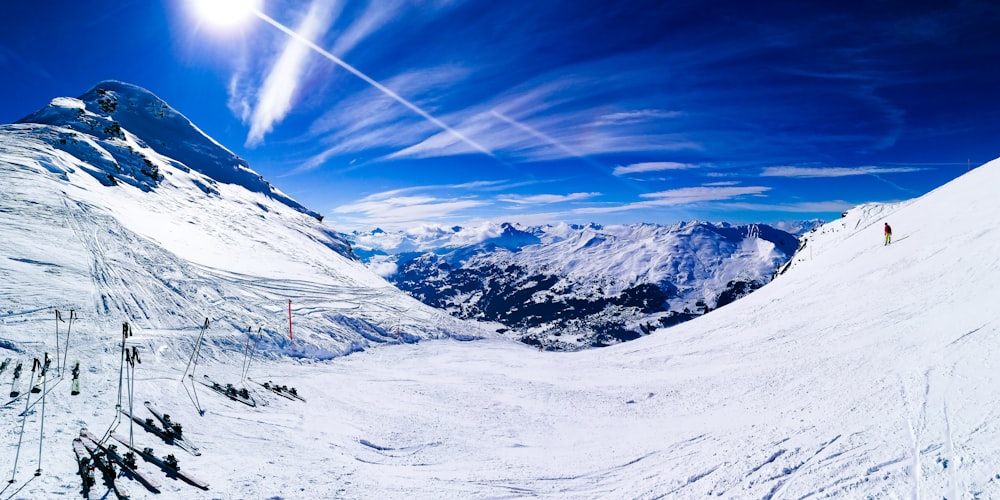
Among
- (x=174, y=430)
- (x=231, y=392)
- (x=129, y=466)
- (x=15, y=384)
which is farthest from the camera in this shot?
(x=231, y=392)

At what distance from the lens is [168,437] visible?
11234 mm

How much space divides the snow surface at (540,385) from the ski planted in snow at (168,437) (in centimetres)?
32

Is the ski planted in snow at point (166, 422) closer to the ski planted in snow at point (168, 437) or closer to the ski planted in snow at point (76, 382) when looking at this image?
the ski planted in snow at point (168, 437)

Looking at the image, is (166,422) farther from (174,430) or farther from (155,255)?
(155,255)

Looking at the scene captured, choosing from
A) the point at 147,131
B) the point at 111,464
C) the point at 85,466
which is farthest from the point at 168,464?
the point at 147,131

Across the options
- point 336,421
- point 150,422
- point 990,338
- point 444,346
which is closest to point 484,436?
point 336,421

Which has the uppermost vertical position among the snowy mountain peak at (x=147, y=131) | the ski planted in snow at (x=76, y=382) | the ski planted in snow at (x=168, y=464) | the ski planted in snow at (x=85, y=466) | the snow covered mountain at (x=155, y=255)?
the snowy mountain peak at (x=147, y=131)

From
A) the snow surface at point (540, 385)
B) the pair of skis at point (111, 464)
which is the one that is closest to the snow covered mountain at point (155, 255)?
the snow surface at point (540, 385)

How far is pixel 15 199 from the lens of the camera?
101ft

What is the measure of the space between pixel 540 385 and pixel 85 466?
61.8ft

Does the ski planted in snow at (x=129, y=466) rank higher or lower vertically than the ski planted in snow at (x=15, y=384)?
lower

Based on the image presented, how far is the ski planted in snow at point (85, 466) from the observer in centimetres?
810

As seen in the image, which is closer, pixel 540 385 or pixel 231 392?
pixel 231 392

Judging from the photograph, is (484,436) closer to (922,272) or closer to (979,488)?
(979,488)
